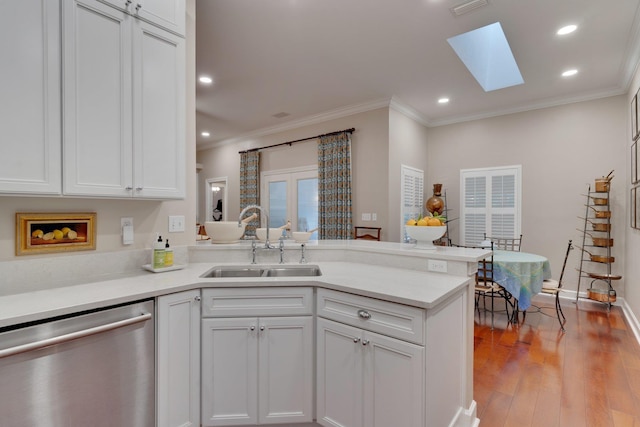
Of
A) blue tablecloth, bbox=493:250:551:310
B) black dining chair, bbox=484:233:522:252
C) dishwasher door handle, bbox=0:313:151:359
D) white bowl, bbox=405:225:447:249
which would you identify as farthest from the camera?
black dining chair, bbox=484:233:522:252

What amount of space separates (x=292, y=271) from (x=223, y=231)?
65cm

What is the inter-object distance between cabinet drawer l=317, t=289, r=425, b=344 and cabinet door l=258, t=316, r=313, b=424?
175 mm

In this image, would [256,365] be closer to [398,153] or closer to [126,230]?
[126,230]

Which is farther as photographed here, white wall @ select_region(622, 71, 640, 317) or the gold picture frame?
white wall @ select_region(622, 71, 640, 317)

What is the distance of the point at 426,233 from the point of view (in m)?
2.18

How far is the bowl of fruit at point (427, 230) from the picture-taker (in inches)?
85.1

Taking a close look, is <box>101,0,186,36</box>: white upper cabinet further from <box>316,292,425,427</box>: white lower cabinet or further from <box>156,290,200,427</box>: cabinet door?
<box>316,292,425,427</box>: white lower cabinet

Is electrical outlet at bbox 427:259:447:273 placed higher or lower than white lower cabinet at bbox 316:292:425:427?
higher

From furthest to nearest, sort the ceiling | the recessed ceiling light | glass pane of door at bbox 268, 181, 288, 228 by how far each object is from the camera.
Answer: glass pane of door at bbox 268, 181, 288, 228 → the recessed ceiling light → the ceiling

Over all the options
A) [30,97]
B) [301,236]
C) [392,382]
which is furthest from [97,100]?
[392,382]

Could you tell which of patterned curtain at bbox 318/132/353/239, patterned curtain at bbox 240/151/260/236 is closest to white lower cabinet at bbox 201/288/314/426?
patterned curtain at bbox 318/132/353/239

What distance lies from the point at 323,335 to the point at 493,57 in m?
4.19

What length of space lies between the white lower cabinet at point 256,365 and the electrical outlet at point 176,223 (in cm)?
75

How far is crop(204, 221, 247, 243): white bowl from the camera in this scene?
2469 millimetres
